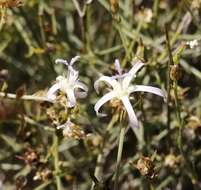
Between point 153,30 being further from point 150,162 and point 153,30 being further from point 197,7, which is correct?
point 150,162

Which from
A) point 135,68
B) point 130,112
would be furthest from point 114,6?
point 130,112

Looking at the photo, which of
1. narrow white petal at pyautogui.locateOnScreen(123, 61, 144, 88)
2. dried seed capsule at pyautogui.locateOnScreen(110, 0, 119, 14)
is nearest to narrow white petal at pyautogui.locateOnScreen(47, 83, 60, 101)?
narrow white petal at pyautogui.locateOnScreen(123, 61, 144, 88)

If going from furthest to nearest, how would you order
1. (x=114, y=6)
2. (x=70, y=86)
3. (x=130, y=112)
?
(x=114, y=6) < (x=70, y=86) < (x=130, y=112)

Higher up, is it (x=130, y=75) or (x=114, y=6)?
(x=114, y=6)

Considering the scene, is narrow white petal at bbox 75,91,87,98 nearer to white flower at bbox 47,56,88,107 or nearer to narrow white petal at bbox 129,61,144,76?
white flower at bbox 47,56,88,107

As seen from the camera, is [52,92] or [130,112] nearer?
[130,112]

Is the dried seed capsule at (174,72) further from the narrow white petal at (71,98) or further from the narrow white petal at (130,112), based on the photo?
the narrow white petal at (71,98)

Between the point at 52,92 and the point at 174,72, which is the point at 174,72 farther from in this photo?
the point at 52,92

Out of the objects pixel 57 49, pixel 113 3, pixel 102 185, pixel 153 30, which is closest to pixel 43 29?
pixel 57 49

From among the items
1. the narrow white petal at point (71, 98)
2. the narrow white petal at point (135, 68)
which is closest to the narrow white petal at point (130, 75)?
the narrow white petal at point (135, 68)

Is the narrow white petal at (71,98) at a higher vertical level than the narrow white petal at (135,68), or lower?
lower

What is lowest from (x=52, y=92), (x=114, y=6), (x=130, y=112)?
(x=130, y=112)
